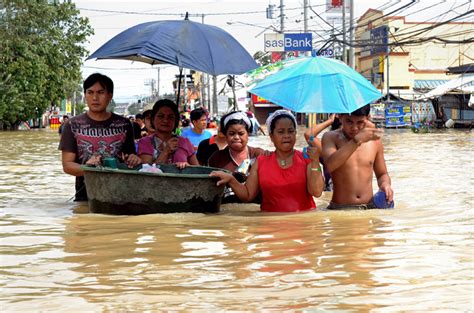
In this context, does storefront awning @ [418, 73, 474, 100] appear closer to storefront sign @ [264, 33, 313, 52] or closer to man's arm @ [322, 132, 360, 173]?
storefront sign @ [264, 33, 313, 52]

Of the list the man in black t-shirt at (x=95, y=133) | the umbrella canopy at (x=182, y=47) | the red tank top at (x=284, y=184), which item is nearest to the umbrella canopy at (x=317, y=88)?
the red tank top at (x=284, y=184)

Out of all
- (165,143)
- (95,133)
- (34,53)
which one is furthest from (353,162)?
(34,53)

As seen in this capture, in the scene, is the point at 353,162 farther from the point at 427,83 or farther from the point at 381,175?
the point at 427,83

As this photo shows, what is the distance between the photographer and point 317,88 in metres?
7.41

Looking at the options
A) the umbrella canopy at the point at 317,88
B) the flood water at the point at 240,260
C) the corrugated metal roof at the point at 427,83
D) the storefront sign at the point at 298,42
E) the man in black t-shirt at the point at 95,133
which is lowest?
the flood water at the point at 240,260

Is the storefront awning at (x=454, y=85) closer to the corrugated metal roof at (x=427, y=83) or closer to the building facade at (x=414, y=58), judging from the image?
the building facade at (x=414, y=58)

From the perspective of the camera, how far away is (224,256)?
20.1 feet

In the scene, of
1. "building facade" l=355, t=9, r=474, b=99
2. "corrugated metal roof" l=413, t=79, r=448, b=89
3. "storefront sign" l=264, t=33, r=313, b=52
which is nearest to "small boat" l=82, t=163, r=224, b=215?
"storefront sign" l=264, t=33, r=313, b=52

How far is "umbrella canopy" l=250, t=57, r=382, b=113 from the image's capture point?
722 cm

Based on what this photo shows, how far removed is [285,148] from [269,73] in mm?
1092

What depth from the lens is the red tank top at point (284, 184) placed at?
723cm

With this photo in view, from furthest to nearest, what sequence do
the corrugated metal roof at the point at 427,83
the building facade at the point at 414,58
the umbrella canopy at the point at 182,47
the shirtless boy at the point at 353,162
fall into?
1. the corrugated metal roof at the point at 427,83
2. the building facade at the point at 414,58
3. the umbrella canopy at the point at 182,47
4. the shirtless boy at the point at 353,162

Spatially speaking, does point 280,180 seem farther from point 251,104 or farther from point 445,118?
point 251,104

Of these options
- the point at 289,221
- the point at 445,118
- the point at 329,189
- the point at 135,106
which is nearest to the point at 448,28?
the point at 445,118
